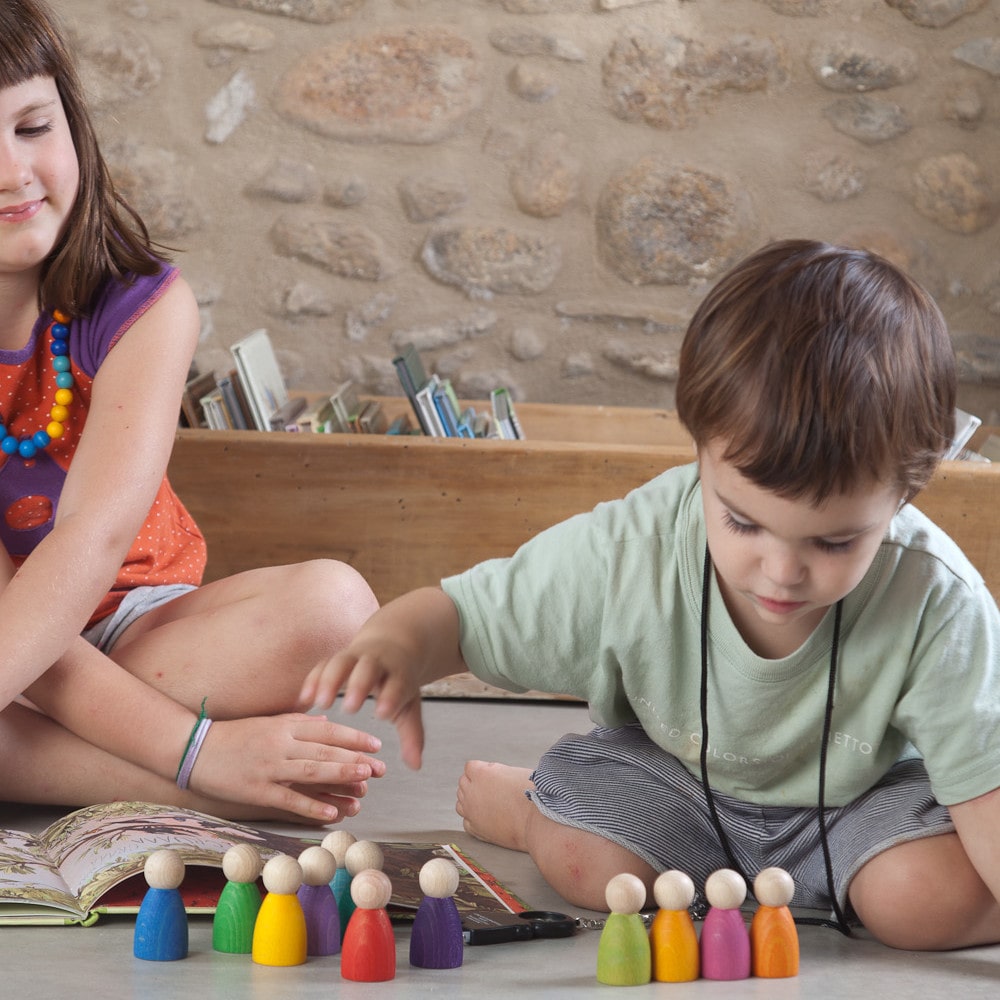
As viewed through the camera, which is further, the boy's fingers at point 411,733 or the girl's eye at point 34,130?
the girl's eye at point 34,130

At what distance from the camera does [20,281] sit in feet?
4.02

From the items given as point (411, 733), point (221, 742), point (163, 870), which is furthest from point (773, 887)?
point (221, 742)

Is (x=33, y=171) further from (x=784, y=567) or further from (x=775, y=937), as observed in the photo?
(x=775, y=937)

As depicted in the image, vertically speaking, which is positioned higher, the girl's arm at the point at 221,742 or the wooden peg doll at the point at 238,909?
the wooden peg doll at the point at 238,909

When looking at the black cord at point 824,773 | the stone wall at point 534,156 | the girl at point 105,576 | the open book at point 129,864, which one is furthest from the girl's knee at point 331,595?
the stone wall at point 534,156

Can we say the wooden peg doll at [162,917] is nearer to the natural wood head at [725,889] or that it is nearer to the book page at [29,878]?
the book page at [29,878]

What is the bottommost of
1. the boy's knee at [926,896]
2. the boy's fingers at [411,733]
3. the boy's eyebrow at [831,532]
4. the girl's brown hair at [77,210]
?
the boy's knee at [926,896]

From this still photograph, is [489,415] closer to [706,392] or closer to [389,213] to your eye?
[389,213]

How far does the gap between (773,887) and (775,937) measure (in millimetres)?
38

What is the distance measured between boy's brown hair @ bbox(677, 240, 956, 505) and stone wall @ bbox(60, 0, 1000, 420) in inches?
63.9

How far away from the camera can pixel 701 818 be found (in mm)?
1023

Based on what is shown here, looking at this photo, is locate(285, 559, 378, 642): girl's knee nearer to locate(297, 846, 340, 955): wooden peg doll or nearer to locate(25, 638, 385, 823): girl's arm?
locate(25, 638, 385, 823): girl's arm

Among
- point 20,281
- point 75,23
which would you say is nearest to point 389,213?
point 75,23

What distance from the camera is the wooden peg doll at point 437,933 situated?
0.83 metres
